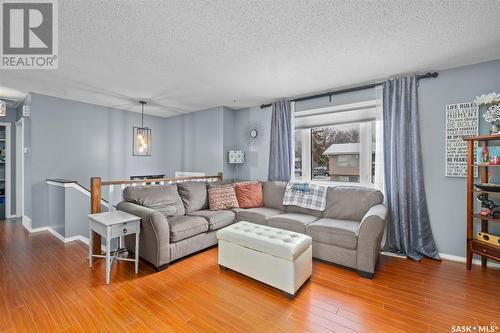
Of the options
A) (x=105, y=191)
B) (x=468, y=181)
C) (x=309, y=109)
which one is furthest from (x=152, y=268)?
(x=468, y=181)

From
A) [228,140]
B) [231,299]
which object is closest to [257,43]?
[231,299]

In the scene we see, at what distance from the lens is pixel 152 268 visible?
2.66 meters

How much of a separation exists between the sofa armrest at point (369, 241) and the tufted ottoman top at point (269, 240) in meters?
0.58

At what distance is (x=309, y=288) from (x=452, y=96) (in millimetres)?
2869

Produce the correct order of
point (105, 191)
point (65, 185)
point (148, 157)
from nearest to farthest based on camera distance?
1. point (65, 185)
2. point (105, 191)
3. point (148, 157)

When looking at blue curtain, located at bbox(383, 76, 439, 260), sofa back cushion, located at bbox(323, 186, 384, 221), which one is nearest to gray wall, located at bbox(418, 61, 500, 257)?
blue curtain, located at bbox(383, 76, 439, 260)

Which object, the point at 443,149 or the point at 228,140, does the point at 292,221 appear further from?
the point at 228,140

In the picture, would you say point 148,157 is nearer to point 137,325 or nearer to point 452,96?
point 137,325

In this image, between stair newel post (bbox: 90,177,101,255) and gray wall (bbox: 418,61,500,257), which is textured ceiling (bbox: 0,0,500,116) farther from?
stair newel post (bbox: 90,177,101,255)

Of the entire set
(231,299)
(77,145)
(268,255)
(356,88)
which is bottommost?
(231,299)

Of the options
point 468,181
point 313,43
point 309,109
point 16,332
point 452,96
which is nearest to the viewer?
point 16,332

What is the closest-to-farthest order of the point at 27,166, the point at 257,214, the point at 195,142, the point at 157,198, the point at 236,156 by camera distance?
the point at 157,198 < the point at 257,214 < the point at 27,166 < the point at 236,156 < the point at 195,142

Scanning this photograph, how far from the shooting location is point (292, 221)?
9.90 feet

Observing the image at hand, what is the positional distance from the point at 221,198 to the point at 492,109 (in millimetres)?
3507
